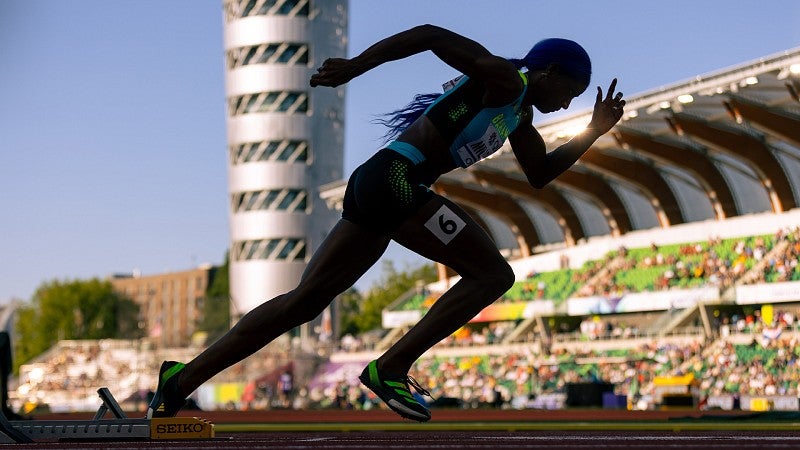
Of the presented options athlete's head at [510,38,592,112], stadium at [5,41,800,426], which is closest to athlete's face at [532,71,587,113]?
athlete's head at [510,38,592,112]

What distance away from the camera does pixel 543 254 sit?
60.4 meters

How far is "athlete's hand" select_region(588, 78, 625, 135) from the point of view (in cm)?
707

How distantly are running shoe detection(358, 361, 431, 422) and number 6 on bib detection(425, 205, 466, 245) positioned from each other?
73cm

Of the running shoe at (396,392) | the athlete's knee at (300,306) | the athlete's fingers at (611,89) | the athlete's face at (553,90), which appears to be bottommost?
the running shoe at (396,392)

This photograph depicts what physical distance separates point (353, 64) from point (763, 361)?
32689mm

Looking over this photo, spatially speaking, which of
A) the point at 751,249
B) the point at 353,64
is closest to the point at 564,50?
the point at 353,64

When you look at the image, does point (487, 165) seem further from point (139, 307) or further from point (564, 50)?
point (139, 307)

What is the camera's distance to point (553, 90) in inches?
254

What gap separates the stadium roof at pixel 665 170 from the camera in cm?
4269

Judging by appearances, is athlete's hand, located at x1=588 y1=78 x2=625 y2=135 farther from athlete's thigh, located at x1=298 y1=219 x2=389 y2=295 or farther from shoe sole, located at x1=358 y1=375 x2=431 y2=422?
shoe sole, located at x1=358 y1=375 x2=431 y2=422

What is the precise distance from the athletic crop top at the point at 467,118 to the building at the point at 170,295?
471 feet

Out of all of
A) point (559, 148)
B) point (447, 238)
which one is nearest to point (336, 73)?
point (447, 238)

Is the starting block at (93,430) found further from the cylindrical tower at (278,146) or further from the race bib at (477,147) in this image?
the cylindrical tower at (278,146)

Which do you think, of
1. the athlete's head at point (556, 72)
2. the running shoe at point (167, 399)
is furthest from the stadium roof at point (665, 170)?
the running shoe at point (167, 399)
